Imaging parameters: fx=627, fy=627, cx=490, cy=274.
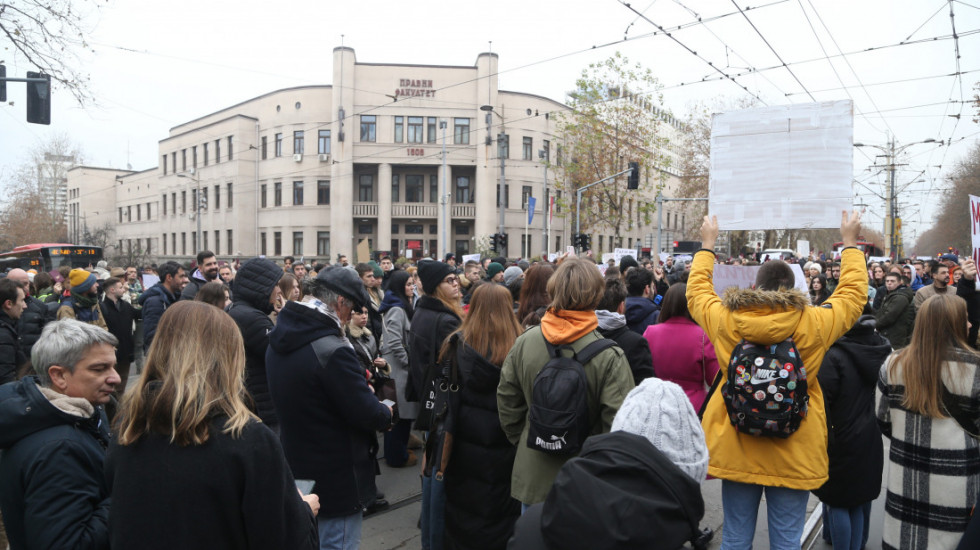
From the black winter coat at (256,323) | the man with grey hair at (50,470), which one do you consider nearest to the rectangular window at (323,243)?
the black winter coat at (256,323)

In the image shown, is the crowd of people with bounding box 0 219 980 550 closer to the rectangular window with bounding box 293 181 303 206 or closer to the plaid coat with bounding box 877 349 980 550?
the plaid coat with bounding box 877 349 980 550

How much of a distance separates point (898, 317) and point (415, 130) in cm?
3620

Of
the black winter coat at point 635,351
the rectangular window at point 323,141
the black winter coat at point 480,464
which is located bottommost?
the black winter coat at point 480,464

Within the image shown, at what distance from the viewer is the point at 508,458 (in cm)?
371

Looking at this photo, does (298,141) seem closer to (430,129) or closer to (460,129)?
(430,129)

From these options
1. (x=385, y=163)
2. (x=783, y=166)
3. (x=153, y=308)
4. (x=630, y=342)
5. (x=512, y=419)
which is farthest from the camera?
(x=385, y=163)

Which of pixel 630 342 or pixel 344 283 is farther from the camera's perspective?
pixel 630 342

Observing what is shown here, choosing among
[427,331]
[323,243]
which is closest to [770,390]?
[427,331]

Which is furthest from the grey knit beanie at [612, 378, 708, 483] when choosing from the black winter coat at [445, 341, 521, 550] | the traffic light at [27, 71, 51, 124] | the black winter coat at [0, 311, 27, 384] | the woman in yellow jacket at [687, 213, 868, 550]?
the traffic light at [27, 71, 51, 124]

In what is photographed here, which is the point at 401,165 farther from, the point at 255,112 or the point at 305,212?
the point at 255,112

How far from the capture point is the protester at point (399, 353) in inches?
239

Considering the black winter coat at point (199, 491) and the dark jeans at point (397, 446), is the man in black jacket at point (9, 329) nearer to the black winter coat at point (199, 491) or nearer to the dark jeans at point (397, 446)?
→ the dark jeans at point (397, 446)

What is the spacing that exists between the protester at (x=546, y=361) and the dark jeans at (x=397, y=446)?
3.13 m

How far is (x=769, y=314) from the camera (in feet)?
10.7
